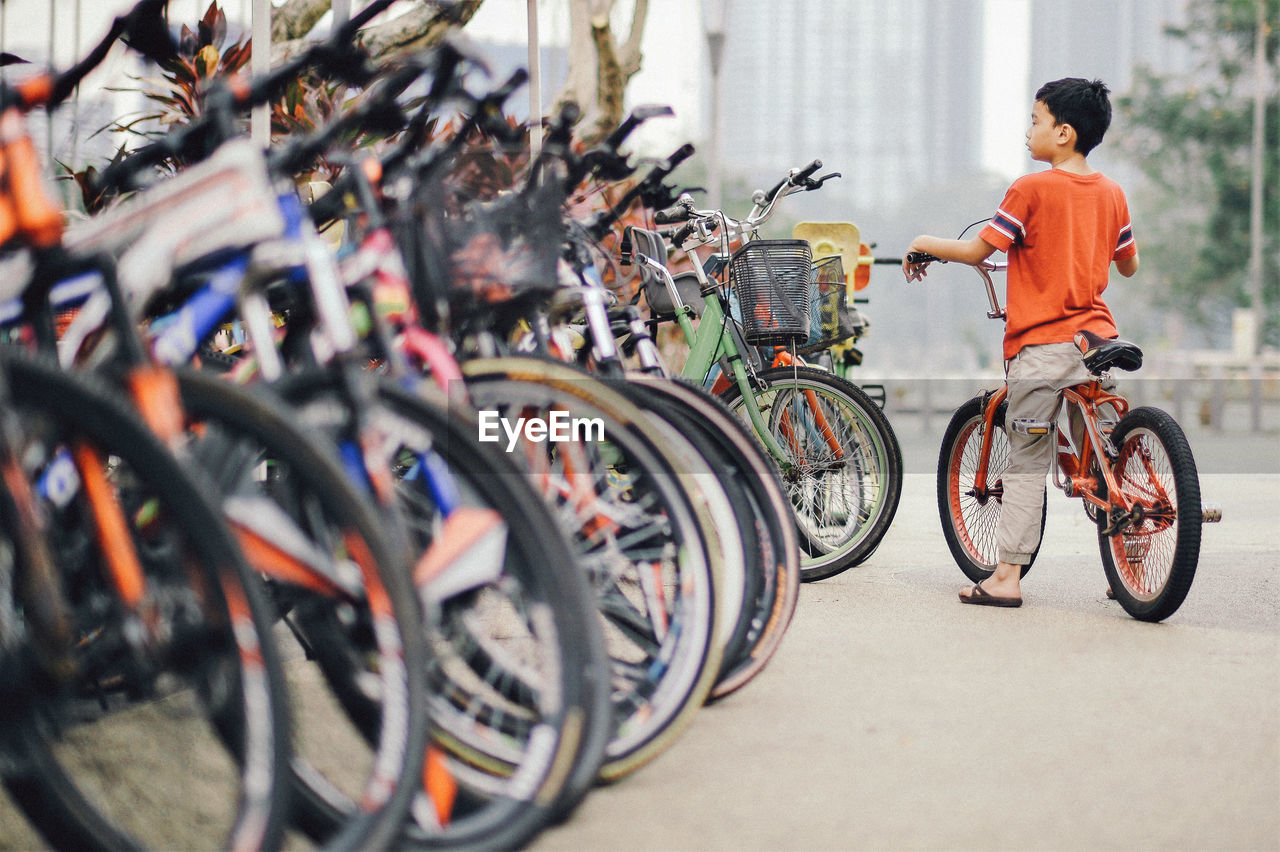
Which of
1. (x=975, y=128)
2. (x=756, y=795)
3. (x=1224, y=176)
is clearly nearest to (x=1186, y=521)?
(x=756, y=795)

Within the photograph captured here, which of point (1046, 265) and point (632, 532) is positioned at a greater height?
point (1046, 265)

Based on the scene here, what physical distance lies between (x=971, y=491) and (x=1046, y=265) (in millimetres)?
998

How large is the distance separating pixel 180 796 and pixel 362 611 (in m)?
0.74

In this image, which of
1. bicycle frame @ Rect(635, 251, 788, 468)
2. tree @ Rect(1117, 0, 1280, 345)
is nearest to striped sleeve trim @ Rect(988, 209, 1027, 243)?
bicycle frame @ Rect(635, 251, 788, 468)

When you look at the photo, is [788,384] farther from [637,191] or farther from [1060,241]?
[637,191]

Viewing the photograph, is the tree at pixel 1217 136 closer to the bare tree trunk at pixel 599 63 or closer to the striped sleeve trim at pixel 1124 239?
the bare tree trunk at pixel 599 63

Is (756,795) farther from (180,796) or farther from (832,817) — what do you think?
(180,796)

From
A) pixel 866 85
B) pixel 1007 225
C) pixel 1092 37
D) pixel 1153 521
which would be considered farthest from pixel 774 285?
pixel 866 85

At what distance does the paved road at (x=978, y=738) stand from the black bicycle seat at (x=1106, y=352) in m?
0.82

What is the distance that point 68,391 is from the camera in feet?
5.82

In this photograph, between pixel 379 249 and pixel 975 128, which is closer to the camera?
pixel 379 249

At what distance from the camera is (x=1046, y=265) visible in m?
4.45

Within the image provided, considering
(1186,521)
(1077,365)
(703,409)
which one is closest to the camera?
(703,409)

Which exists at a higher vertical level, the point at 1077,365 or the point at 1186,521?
the point at 1077,365
